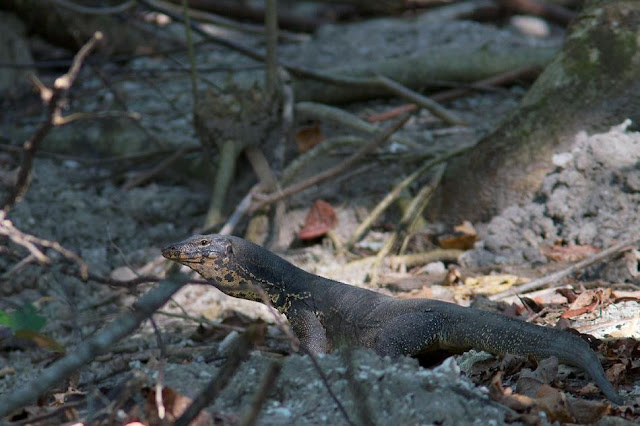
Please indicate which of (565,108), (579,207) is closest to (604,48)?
(565,108)

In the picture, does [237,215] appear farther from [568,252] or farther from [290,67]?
[568,252]

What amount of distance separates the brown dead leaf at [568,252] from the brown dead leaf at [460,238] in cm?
50

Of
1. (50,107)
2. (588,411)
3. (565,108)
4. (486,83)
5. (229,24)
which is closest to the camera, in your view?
(588,411)

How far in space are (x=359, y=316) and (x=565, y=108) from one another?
2252 millimetres

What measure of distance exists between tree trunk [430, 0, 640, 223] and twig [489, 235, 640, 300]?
886 mm

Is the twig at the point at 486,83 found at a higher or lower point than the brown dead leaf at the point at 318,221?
higher

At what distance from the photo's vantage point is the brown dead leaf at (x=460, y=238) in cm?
556

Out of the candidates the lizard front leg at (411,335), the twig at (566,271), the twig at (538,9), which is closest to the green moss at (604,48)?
the twig at (566,271)

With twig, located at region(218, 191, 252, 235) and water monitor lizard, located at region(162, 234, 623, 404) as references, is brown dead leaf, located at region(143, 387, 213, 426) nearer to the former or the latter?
water monitor lizard, located at region(162, 234, 623, 404)

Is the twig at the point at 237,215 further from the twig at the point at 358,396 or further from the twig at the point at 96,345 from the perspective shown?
the twig at the point at 96,345

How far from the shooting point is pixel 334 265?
5859 millimetres

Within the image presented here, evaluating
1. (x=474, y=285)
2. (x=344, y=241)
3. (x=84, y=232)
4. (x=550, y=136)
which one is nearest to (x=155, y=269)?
(x=84, y=232)

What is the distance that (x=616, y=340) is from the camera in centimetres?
347

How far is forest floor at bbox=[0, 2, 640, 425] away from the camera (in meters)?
2.85
